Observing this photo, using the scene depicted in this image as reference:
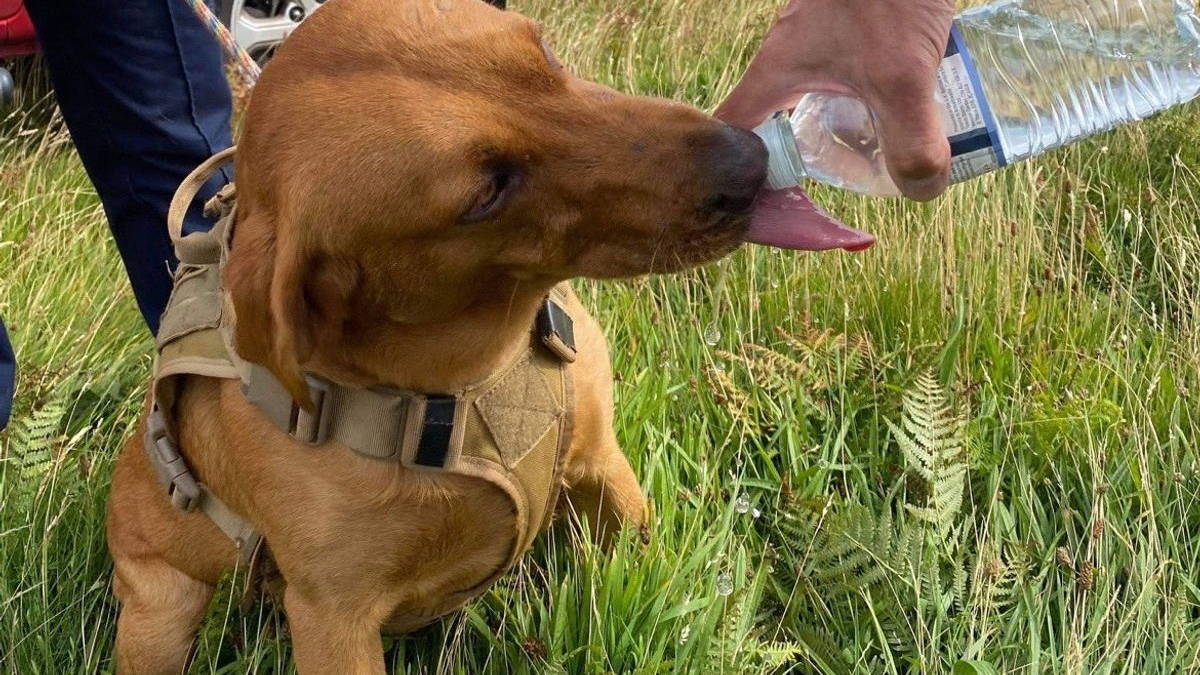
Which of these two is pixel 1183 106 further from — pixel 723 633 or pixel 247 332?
pixel 247 332

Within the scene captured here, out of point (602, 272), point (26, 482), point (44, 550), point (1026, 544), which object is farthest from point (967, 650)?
point (26, 482)

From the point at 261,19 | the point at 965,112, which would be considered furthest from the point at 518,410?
the point at 261,19

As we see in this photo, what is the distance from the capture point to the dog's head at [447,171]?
1761mm

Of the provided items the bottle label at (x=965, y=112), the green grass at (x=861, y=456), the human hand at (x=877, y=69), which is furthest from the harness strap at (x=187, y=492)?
the bottle label at (x=965, y=112)

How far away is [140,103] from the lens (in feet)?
8.98

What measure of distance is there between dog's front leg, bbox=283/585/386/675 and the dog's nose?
1095 mm

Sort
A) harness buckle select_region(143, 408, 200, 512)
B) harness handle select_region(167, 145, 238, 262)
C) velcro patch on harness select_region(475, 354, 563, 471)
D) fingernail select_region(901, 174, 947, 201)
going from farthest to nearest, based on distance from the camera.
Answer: harness buckle select_region(143, 408, 200, 512)
harness handle select_region(167, 145, 238, 262)
velcro patch on harness select_region(475, 354, 563, 471)
fingernail select_region(901, 174, 947, 201)

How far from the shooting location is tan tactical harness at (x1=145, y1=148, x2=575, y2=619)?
2057 millimetres

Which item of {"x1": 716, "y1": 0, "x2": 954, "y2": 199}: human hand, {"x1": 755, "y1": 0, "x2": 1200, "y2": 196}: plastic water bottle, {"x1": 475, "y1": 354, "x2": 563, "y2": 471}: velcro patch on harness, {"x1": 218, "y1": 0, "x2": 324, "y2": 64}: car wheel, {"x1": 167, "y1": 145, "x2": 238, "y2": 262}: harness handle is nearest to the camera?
{"x1": 716, "y1": 0, "x2": 954, "y2": 199}: human hand

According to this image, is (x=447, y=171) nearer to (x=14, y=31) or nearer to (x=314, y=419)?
(x=314, y=419)

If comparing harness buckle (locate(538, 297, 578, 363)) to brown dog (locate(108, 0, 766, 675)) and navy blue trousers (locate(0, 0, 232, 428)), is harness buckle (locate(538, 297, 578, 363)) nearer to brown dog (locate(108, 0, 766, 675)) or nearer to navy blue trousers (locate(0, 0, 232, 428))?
brown dog (locate(108, 0, 766, 675))

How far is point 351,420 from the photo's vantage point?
81.0 inches

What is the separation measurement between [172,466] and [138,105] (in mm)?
965

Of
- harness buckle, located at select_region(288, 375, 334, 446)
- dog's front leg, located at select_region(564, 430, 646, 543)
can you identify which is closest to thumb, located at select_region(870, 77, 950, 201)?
dog's front leg, located at select_region(564, 430, 646, 543)
